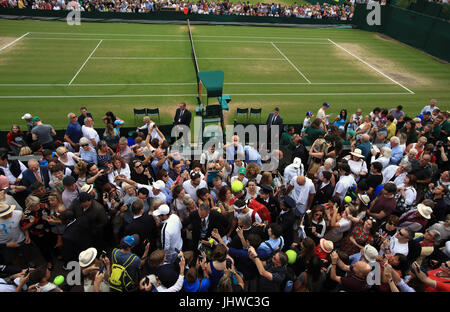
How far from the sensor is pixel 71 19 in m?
25.0

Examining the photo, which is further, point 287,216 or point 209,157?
point 209,157

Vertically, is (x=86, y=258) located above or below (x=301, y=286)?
above

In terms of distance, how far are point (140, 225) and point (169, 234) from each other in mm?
602

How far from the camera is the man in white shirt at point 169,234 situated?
4.61 m

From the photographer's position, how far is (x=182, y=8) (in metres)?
30.0

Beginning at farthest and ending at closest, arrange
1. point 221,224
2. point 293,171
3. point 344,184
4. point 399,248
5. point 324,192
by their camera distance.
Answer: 1. point 293,171
2. point 324,192
3. point 344,184
4. point 221,224
5. point 399,248

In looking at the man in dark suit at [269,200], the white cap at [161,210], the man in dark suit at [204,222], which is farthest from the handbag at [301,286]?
the white cap at [161,210]

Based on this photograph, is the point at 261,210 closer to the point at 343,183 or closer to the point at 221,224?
the point at 221,224

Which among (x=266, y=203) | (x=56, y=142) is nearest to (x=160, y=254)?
(x=266, y=203)

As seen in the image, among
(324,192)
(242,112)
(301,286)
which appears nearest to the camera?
(301,286)

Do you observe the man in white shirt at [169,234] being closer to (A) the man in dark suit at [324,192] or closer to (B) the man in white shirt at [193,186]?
(B) the man in white shirt at [193,186]

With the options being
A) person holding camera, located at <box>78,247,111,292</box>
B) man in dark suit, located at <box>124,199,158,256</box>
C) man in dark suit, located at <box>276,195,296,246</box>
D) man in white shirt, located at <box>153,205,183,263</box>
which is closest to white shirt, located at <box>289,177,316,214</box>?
man in dark suit, located at <box>276,195,296,246</box>

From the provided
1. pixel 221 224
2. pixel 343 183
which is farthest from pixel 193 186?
pixel 343 183

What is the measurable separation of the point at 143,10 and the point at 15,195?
2737cm
